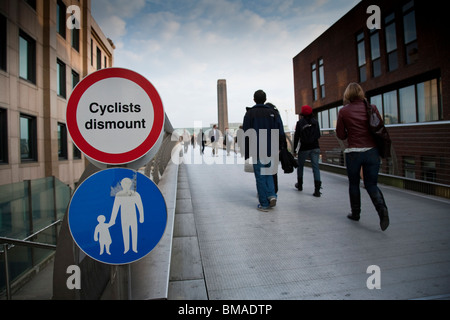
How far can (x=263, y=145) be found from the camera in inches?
208

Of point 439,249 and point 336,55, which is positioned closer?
point 439,249

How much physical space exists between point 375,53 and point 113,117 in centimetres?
1845

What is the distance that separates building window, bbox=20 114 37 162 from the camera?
1579cm

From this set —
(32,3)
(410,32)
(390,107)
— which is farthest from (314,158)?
(32,3)

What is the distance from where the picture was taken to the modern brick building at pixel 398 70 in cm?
1238

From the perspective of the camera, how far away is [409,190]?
6.59 meters

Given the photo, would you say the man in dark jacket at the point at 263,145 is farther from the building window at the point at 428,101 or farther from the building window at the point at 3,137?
the building window at the point at 3,137

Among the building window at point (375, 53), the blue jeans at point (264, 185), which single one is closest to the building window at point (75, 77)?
the building window at point (375, 53)

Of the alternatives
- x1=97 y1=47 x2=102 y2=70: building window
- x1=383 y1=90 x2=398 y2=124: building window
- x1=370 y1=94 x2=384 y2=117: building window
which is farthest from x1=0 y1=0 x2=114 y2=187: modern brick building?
x1=383 y1=90 x2=398 y2=124: building window

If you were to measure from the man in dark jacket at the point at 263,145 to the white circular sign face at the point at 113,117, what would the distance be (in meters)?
3.40
